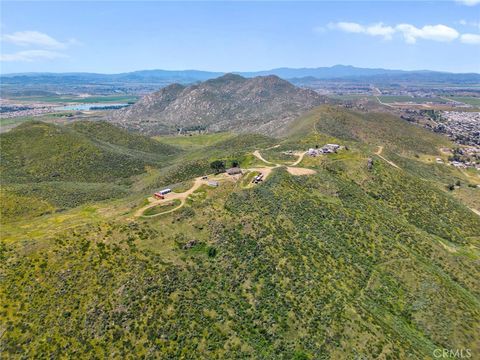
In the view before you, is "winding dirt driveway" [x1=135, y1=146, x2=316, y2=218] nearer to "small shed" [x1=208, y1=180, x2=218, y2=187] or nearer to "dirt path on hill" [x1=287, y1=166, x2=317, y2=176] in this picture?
"dirt path on hill" [x1=287, y1=166, x2=317, y2=176]

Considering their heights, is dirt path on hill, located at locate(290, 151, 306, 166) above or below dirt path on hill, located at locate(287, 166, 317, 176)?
above

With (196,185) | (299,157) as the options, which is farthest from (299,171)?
(196,185)

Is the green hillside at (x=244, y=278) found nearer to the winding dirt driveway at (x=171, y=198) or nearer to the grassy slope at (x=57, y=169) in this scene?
the winding dirt driveway at (x=171, y=198)

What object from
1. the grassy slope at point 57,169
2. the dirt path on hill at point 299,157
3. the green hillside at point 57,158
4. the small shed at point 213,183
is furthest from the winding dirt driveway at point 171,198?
the green hillside at point 57,158

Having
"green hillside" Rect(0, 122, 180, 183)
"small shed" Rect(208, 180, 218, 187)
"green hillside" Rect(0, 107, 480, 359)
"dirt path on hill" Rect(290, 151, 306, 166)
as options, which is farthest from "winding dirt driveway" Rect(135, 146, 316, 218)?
"green hillside" Rect(0, 122, 180, 183)

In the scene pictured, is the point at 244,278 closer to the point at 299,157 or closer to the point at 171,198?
the point at 171,198

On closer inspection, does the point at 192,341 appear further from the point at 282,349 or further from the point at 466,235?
the point at 466,235

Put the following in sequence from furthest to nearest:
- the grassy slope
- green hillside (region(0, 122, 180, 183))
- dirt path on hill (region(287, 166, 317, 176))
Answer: green hillside (region(0, 122, 180, 183)), the grassy slope, dirt path on hill (region(287, 166, 317, 176))

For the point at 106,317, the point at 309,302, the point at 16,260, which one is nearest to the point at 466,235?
the point at 309,302
